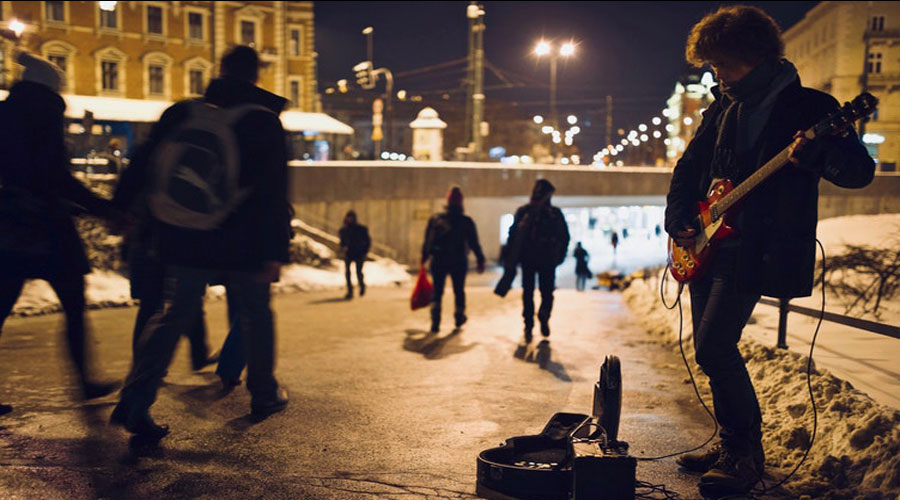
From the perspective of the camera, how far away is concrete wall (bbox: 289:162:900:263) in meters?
26.5

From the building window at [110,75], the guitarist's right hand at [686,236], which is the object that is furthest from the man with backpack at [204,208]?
the building window at [110,75]

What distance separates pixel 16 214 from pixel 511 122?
99721mm

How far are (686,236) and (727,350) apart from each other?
55 centimetres

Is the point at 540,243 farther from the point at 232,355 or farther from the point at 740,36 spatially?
the point at 740,36

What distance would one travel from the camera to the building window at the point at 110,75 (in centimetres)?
4222

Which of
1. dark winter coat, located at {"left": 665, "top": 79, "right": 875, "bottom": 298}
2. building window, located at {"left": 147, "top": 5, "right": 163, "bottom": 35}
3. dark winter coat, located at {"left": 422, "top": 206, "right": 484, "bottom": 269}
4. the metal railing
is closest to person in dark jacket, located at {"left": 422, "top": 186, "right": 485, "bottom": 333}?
dark winter coat, located at {"left": 422, "top": 206, "right": 484, "bottom": 269}

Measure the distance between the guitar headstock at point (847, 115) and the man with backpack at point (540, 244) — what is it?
19.5 ft

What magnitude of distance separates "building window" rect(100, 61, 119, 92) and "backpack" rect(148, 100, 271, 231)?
137ft

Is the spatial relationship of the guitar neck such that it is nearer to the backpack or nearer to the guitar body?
the guitar body

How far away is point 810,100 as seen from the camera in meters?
3.62

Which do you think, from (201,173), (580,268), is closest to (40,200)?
(201,173)

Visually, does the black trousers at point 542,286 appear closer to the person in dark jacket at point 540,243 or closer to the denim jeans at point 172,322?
the person in dark jacket at point 540,243

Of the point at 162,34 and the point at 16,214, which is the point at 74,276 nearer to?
the point at 16,214

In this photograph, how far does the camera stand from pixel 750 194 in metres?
3.70
